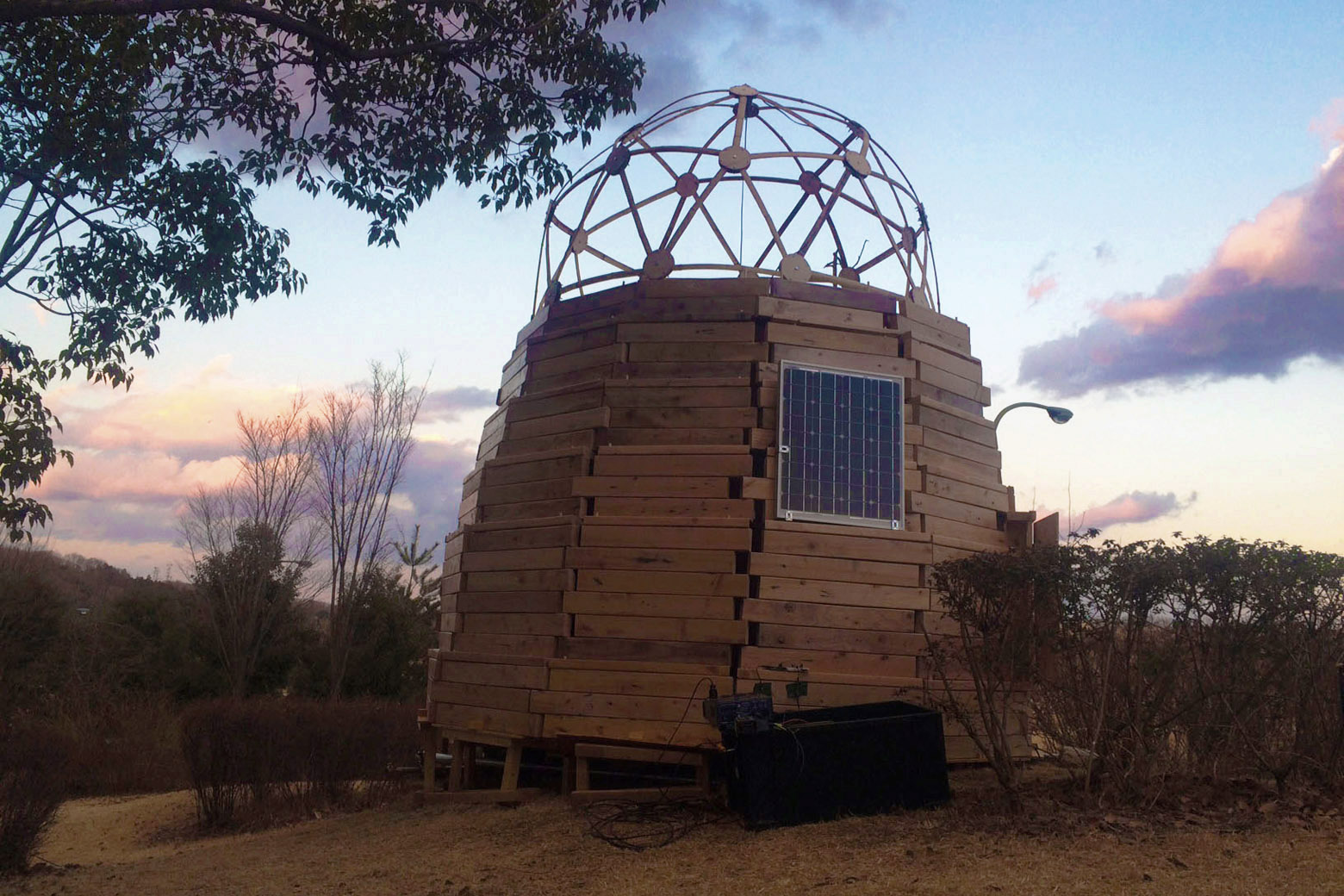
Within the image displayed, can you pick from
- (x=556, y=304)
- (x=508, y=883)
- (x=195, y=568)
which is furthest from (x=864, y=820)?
(x=195, y=568)

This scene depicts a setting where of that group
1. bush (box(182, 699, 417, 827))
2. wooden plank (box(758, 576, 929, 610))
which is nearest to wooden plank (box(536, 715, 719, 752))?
wooden plank (box(758, 576, 929, 610))

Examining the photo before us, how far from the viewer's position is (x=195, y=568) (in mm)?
29906

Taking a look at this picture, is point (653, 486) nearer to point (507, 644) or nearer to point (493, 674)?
point (507, 644)

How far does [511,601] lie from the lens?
12.2 metres

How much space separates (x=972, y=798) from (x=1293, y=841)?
9.15ft

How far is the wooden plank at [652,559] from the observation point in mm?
11391

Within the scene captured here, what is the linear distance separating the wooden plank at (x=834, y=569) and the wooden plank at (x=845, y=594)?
55 millimetres

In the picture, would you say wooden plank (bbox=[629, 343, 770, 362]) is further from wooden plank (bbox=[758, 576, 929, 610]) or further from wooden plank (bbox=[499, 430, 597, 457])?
wooden plank (bbox=[758, 576, 929, 610])

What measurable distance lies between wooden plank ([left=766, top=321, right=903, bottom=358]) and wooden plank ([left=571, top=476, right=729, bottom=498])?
1865mm

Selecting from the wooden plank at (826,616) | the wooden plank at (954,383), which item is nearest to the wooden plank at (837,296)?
the wooden plank at (954,383)

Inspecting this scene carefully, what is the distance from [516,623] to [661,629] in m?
1.78

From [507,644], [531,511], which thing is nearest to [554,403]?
[531,511]

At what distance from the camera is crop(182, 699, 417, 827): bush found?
15.7m

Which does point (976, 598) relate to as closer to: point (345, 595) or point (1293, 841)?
point (1293, 841)
